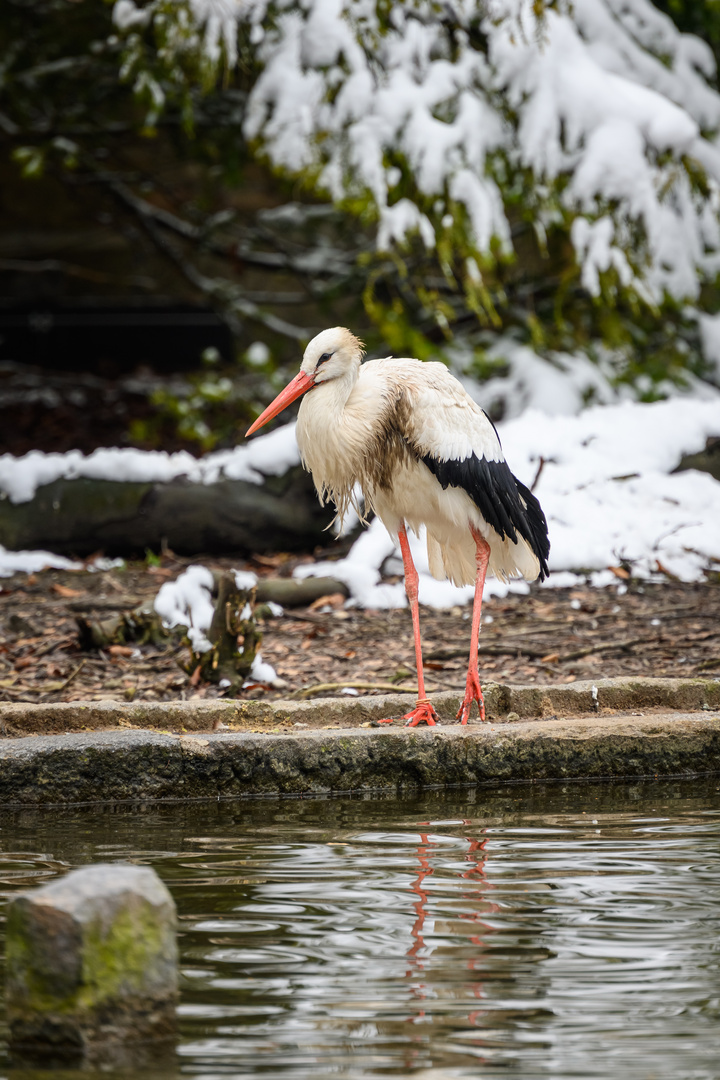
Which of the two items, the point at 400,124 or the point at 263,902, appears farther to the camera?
A: the point at 400,124

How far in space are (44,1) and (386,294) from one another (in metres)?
4.38

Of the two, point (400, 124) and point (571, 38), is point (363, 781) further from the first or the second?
point (571, 38)

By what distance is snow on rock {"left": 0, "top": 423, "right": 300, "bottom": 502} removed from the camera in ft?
28.5

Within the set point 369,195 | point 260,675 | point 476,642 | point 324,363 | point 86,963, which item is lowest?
point 260,675

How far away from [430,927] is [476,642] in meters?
2.16

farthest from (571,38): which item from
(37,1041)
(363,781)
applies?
(37,1041)

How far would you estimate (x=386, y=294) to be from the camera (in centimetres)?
1334

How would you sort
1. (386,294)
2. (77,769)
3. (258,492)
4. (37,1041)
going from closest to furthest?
1. (37,1041)
2. (77,769)
3. (258,492)
4. (386,294)

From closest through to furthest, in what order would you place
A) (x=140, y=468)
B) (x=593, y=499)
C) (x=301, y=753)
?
(x=301, y=753)
(x=593, y=499)
(x=140, y=468)

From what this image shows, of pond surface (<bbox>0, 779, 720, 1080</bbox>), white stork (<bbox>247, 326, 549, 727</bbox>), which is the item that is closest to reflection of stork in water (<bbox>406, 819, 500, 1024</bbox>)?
pond surface (<bbox>0, 779, 720, 1080</bbox>)

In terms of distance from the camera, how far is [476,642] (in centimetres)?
496

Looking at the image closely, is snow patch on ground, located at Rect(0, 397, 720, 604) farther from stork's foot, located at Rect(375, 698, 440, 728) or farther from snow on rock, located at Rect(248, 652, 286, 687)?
stork's foot, located at Rect(375, 698, 440, 728)

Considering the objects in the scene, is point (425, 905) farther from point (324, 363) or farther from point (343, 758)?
point (324, 363)

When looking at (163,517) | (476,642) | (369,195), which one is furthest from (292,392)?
(369,195)
